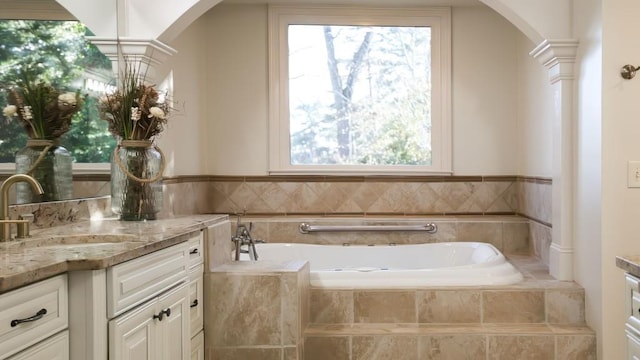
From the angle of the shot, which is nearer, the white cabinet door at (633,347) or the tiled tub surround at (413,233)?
the white cabinet door at (633,347)

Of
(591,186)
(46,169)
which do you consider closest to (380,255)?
(591,186)

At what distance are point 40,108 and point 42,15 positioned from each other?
1.39 ft

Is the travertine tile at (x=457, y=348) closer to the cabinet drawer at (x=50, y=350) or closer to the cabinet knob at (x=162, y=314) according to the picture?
the cabinet knob at (x=162, y=314)

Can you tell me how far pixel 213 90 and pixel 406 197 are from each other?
178 centimetres

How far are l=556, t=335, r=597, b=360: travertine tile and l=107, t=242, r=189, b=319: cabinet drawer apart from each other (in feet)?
6.31

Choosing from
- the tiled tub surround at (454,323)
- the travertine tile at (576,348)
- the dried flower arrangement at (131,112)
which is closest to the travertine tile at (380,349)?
the tiled tub surround at (454,323)

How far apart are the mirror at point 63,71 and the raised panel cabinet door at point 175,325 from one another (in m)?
0.71

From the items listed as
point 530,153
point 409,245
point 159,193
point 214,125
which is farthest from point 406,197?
point 159,193

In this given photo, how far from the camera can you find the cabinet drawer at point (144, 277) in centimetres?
164

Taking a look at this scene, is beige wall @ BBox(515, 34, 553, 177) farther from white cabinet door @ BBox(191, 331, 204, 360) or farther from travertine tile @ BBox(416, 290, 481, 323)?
white cabinet door @ BBox(191, 331, 204, 360)

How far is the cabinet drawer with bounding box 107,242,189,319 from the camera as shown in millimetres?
1644

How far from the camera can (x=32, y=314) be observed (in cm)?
131

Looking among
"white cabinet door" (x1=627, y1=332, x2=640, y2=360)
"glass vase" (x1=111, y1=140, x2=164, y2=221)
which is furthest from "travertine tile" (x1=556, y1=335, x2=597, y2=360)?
"glass vase" (x1=111, y1=140, x2=164, y2=221)

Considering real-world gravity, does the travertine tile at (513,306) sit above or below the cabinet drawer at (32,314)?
below
